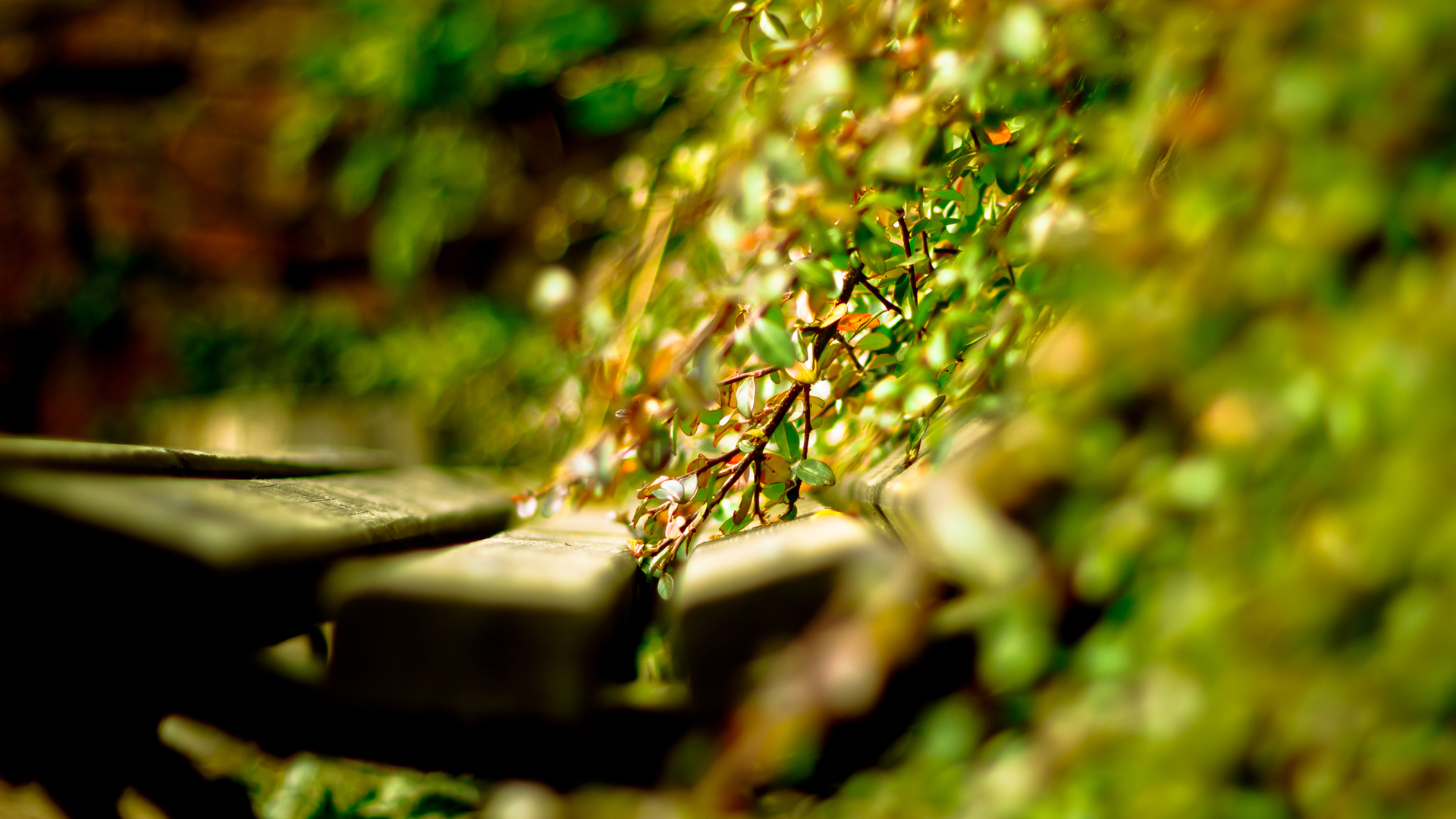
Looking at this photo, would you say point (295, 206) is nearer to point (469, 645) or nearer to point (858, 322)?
point (858, 322)

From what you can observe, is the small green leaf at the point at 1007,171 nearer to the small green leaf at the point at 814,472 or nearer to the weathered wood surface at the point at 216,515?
the small green leaf at the point at 814,472

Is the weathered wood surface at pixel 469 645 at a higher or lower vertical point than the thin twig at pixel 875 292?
lower

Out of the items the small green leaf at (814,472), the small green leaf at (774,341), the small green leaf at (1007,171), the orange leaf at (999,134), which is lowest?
the small green leaf at (814,472)

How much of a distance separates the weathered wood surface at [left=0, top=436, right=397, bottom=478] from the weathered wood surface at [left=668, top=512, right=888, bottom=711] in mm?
547

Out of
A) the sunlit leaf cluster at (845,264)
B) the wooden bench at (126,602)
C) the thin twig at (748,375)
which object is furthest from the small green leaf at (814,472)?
the wooden bench at (126,602)

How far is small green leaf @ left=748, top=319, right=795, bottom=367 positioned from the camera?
24.7 inches

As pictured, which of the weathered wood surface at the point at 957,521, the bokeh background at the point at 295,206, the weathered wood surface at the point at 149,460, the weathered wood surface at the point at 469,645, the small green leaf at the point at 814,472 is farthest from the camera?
the bokeh background at the point at 295,206

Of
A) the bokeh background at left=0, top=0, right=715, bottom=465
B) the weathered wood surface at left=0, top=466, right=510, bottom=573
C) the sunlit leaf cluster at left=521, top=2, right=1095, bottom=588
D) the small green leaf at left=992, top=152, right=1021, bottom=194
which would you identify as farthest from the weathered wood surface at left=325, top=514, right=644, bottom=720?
the bokeh background at left=0, top=0, right=715, bottom=465

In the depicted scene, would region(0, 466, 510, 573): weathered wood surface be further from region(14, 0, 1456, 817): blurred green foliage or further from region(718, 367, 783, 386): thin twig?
region(718, 367, 783, 386): thin twig

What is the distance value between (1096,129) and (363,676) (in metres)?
0.72

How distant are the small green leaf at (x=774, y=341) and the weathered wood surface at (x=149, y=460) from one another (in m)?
0.59

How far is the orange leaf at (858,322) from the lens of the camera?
2.79ft

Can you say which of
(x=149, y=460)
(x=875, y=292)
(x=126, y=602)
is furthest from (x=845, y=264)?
(x=149, y=460)

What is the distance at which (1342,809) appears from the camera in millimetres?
454
